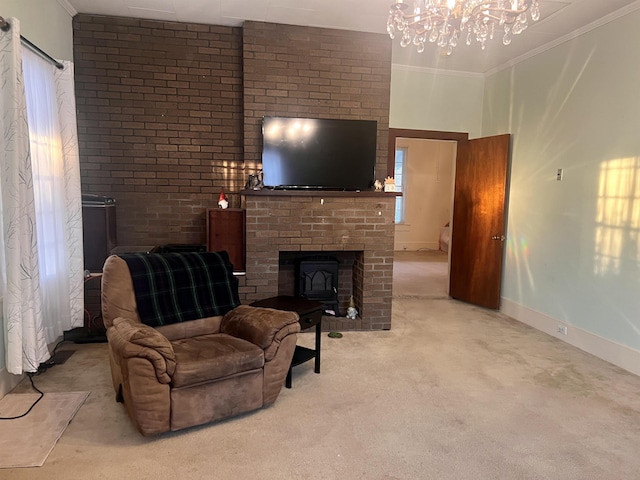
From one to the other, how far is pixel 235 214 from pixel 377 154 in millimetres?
1580

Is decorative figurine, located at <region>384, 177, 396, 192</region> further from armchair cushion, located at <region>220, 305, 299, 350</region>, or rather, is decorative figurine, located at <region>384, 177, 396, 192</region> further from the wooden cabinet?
armchair cushion, located at <region>220, 305, 299, 350</region>

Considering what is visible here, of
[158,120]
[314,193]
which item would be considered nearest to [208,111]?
[158,120]

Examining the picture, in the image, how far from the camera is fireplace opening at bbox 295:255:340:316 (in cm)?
420

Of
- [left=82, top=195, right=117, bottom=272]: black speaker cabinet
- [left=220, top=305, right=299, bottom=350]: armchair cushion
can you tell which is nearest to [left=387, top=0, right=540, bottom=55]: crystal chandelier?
[left=220, top=305, right=299, bottom=350]: armchair cushion

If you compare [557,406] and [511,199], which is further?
[511,199]

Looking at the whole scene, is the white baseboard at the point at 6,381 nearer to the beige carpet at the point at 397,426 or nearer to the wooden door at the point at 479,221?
the beige carpet at the point at 397,426

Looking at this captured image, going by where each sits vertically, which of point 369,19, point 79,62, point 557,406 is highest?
point 369,19

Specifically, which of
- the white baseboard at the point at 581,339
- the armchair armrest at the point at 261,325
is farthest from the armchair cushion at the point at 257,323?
the white baseboard at the point at 581,339

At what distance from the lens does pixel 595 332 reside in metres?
3.67

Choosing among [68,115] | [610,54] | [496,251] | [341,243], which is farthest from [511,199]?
[68,115]

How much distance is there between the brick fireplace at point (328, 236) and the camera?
12.9 feet

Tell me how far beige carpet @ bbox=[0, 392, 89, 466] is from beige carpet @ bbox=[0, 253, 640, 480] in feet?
0.21

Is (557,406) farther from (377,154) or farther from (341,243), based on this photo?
(377,154)

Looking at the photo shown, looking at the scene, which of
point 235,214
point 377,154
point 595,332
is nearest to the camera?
point 595,332
